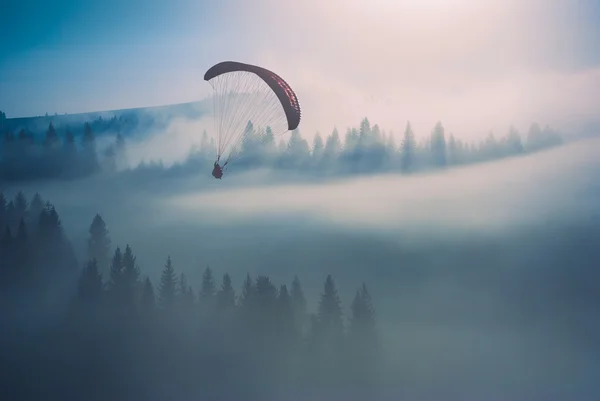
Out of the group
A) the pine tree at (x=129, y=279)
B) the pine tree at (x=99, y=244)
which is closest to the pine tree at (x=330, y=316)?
the pine tree at (x=129, y=279)

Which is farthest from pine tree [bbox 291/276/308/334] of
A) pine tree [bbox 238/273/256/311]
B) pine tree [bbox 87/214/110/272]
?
pine tree [bbox 87/214/110/272]

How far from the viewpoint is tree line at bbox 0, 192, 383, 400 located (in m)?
30.2

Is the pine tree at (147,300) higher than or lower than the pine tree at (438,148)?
lower

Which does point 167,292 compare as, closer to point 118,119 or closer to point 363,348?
point 363,348

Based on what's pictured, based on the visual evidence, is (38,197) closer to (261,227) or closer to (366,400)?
(261,227)

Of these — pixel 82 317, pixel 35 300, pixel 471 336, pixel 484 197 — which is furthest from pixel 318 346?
pixel 484 197

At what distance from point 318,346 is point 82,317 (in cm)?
A: 1405

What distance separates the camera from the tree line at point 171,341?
3025 centimetres

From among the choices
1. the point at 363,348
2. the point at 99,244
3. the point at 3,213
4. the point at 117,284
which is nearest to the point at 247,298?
the point at 363,348

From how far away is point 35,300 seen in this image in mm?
33719

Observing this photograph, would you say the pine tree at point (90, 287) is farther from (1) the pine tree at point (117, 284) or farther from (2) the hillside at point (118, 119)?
(2) the hillside at point (118, 119)

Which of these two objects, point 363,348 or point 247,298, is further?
point 363,348

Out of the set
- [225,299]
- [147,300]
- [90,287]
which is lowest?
[225,299]

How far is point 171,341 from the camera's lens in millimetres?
31156
